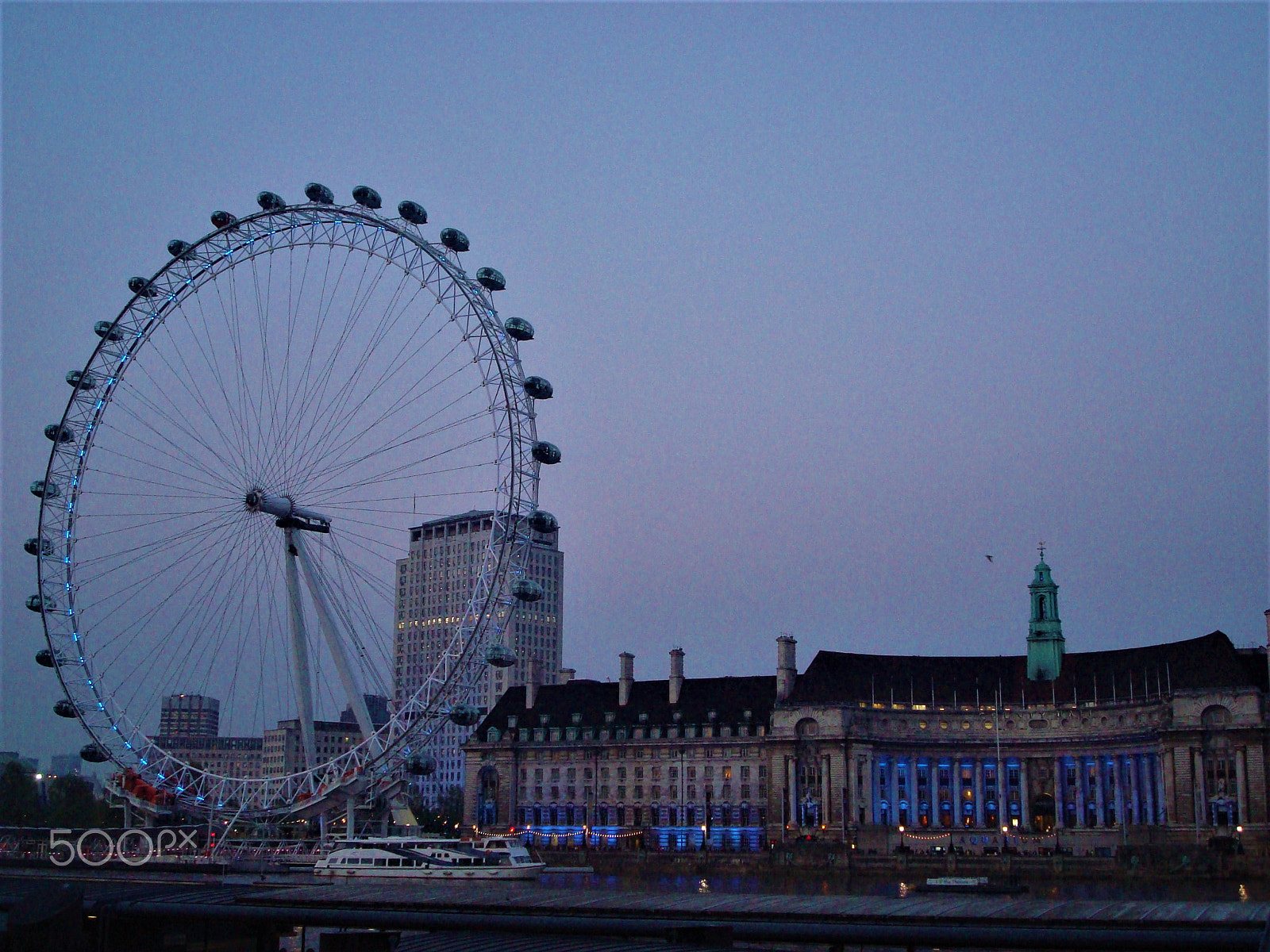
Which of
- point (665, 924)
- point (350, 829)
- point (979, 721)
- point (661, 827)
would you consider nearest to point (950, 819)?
point (979, 721)

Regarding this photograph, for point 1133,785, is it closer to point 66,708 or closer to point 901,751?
point 901,751

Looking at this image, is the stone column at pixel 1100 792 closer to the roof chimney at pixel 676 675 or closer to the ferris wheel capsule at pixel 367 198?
the roof chimney at pixel 676 675

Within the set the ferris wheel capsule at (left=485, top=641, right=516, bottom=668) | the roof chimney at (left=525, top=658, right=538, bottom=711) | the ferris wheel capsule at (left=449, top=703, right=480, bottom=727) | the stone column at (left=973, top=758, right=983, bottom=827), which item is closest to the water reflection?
the ferris wheel capsule at (left=449, top=703, right=480, bottom=727)

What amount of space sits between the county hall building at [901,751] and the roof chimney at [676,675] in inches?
10.3

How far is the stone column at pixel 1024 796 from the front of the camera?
429ft

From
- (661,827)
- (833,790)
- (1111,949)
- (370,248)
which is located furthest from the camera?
(661,827)

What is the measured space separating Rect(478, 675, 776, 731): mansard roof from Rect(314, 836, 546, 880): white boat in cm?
6166

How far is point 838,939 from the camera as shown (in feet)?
18.9

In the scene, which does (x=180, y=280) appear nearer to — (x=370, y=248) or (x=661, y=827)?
(x=370, y=248)

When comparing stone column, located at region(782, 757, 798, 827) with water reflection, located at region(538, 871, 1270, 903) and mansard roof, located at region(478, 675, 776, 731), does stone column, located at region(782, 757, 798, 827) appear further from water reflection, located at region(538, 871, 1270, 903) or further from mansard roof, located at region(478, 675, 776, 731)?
water reflection, located at region(538, 871, 1270, 903)

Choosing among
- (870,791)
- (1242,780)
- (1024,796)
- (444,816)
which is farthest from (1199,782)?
(444,816)

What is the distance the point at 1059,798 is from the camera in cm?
12938

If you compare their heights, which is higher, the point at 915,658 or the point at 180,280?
the point at 180,280

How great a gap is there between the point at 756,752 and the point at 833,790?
32.0 feet
